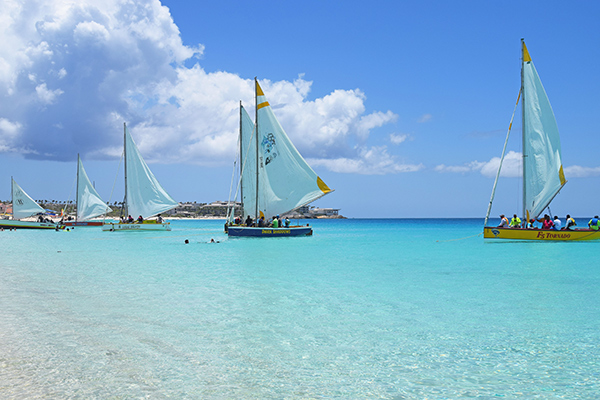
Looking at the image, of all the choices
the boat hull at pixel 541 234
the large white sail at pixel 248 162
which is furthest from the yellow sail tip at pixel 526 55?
the large white sail at pixel 248 162

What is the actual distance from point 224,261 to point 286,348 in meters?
14.6

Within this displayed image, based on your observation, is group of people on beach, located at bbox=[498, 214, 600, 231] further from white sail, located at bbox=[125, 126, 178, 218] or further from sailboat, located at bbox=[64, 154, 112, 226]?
sailboat, located at bbox=[64, 154, 112, 226]

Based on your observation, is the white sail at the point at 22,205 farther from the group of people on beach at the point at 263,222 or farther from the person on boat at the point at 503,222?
the person on boat at the point at 503,222

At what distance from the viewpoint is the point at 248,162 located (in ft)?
122

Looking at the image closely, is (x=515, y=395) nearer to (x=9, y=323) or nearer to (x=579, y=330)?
(x=579, y=330)

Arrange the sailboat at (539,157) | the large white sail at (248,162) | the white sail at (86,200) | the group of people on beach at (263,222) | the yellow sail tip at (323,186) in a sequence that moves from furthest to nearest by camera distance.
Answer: the white sail at (86,200) < the large white sail at (248,162) < the yellow sail tip at (323,186) < the group of people on beach at (263,222) < the sailboat at (539,157)

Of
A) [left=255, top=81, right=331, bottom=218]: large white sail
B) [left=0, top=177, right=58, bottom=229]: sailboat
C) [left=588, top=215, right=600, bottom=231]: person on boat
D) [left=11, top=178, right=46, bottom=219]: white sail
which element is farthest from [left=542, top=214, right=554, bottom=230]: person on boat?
[left=11, top=178, right=46, bottom=219]: white sail

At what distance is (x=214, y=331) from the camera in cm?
891

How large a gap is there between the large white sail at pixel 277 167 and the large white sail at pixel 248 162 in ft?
3.05

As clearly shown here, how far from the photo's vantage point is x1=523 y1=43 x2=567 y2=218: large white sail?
103 ft

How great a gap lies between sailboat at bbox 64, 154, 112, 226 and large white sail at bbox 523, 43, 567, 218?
51.2 meters

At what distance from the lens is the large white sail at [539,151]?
103ft

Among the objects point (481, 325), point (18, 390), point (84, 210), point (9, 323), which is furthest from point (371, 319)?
point (84, 210)

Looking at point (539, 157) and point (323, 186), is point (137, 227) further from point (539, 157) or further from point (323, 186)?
point (539, 157)
